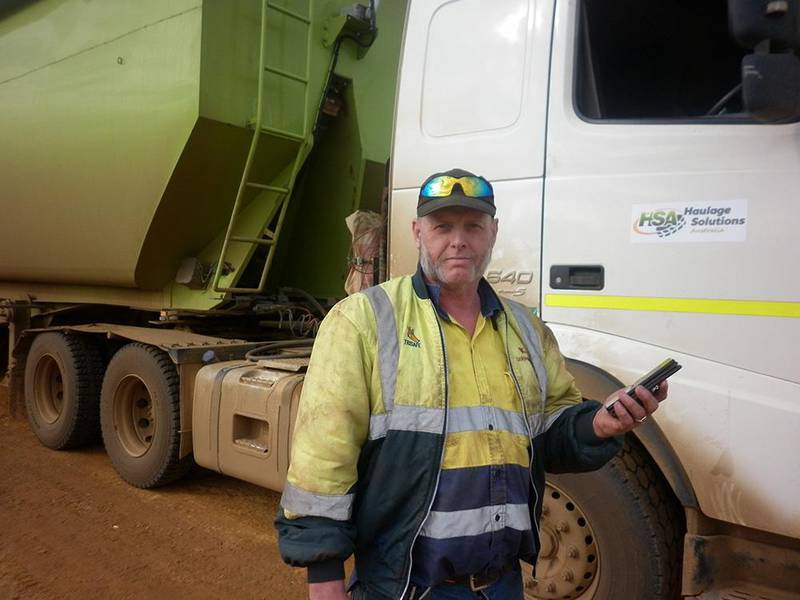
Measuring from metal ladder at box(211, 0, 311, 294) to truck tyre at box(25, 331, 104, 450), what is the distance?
145 cm

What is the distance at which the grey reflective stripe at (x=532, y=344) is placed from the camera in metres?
1.59

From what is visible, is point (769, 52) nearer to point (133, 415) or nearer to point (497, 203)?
point (497, 203)

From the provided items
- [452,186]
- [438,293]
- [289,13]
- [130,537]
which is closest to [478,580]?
[438,293]

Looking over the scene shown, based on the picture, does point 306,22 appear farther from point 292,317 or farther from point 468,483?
point 468,483

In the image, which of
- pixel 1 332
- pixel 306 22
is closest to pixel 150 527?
pixel 306 22

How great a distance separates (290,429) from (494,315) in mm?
1749

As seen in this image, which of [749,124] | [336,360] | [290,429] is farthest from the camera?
[290,429]

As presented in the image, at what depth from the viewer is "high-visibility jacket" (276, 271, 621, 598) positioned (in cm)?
134

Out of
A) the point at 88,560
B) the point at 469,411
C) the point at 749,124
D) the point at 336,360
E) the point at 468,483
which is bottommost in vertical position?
the point at 88,560

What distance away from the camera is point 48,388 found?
5199 millimetres

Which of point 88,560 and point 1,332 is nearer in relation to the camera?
point 88,560

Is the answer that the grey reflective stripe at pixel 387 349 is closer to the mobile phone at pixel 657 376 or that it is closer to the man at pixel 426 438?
the man at pixel 426 438

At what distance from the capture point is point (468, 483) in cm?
140

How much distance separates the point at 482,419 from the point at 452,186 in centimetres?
53
